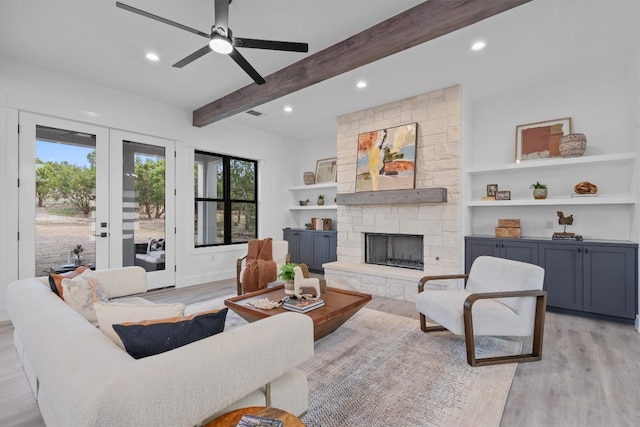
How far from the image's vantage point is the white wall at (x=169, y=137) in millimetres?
3529

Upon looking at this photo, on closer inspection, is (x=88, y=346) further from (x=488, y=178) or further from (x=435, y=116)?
(x=488, y=178)

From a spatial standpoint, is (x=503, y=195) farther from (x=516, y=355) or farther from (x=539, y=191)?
(x=516, y=355)

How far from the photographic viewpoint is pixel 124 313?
1.46 m

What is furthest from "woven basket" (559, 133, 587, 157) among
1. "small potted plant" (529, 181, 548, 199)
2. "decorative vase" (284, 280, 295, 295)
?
"decorative vase" (284, 280, 295, 295)

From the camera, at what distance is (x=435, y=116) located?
170 inches

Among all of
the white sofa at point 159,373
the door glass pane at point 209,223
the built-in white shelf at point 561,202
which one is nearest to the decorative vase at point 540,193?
the built-in white shelf at point 561,202

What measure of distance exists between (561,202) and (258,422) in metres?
4.20

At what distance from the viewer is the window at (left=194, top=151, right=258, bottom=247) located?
5.49 metres

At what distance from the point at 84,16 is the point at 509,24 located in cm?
380

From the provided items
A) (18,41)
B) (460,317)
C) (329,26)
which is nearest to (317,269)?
(460,317)

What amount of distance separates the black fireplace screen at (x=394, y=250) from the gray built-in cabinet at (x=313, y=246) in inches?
33.9

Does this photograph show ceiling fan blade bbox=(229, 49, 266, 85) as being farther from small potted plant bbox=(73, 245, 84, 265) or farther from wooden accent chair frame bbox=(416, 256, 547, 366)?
small potted plant bbox=(73, 245, 84, 265)

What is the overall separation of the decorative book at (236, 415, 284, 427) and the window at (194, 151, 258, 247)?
4737 millimetres

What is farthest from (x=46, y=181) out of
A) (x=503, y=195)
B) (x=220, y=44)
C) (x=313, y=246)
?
(x=503, y=195)
